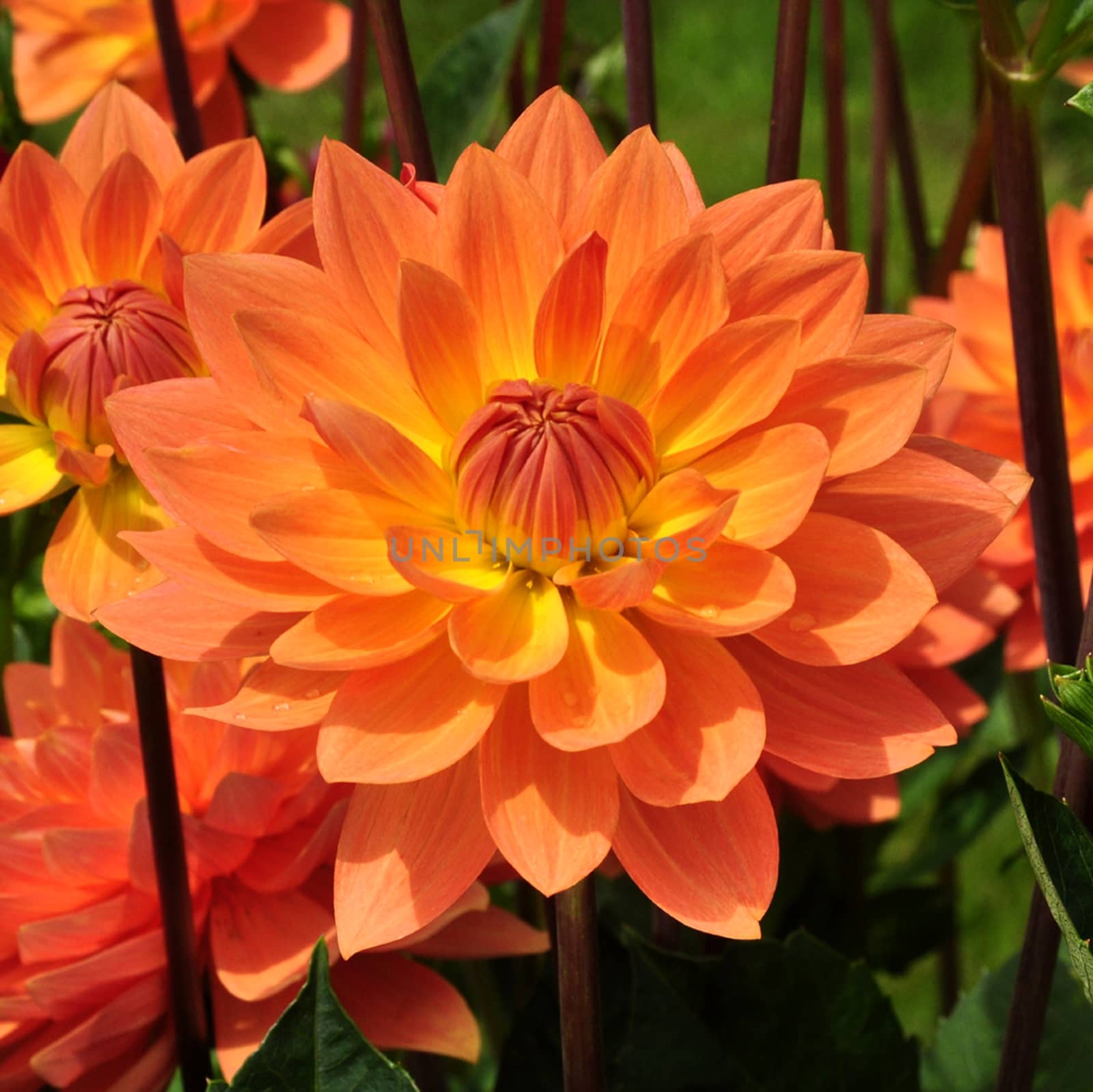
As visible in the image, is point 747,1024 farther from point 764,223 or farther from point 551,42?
point 551,42

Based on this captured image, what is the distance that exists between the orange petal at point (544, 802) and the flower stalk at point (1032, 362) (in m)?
0.21

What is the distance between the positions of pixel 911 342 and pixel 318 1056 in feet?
1.14

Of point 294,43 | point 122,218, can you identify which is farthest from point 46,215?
point 294,43

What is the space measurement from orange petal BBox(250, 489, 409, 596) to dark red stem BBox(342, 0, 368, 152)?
1.57 feet

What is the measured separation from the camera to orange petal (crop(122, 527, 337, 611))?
52cm

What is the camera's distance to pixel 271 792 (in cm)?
65

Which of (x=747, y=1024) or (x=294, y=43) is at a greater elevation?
(x=294, y=43)

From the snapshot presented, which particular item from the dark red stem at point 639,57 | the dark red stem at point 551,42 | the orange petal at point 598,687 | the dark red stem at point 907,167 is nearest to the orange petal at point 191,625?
the orange petal at point 598,687

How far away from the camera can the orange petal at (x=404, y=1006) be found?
652mm

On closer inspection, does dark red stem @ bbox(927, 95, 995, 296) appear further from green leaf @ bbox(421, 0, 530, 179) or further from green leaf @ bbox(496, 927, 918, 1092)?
green leaf @ bbox(496, 927, 918, 1092)

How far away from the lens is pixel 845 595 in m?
0.53

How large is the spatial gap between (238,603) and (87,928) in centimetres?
21

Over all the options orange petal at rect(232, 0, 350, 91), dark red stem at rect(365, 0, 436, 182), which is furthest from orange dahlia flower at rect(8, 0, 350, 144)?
dark red stem at rect(365, 0, 436, 182)

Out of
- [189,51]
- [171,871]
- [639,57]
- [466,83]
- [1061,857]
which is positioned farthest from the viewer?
[189,51]
